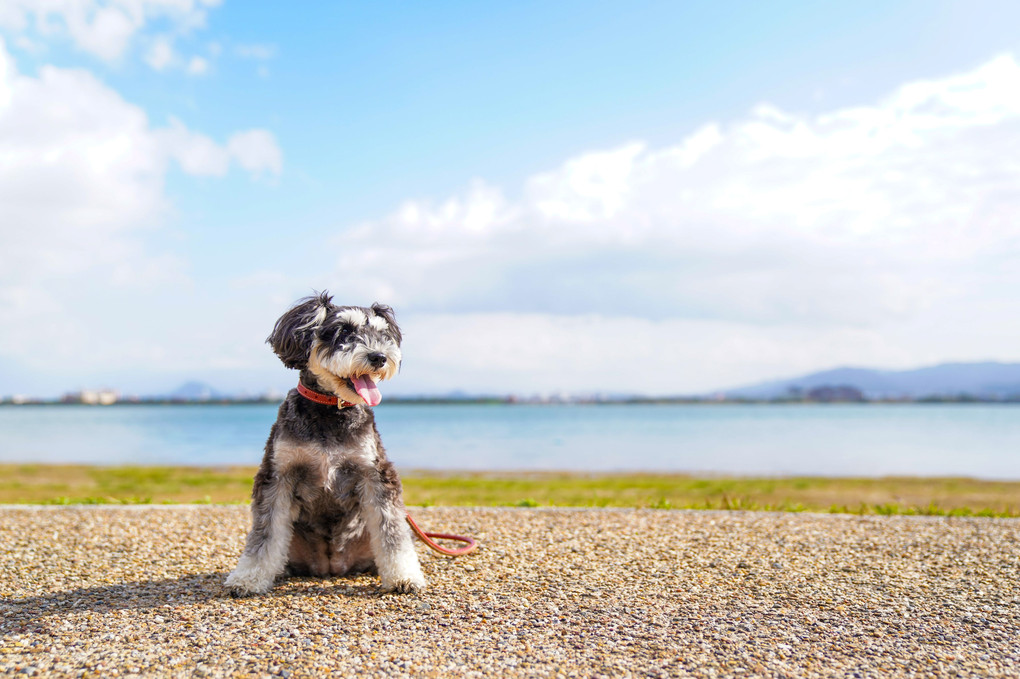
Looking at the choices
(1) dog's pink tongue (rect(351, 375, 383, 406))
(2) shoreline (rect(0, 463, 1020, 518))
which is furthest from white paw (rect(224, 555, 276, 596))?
(2) shoreline (rect(0, 463, 1020, 518))

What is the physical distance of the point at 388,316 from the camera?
19.4ft

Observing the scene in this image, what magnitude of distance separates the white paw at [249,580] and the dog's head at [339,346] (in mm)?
1698

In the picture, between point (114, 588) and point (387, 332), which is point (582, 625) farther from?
point (114, 588)

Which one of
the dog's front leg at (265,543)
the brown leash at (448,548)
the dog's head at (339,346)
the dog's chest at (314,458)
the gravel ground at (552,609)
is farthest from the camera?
the brown leash at (448,548)

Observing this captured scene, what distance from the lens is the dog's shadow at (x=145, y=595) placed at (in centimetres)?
572

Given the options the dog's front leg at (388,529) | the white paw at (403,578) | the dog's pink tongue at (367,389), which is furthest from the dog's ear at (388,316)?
the white paw at (403,578)

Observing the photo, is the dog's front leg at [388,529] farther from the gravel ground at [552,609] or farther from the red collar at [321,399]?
the red collar at [321,399]

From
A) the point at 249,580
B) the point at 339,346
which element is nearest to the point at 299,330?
the point at 339,346

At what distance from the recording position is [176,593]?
6148mm

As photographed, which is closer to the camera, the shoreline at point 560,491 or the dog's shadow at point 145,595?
the dog's shadow at point 145,595

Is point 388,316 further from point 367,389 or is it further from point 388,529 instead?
point 388,529

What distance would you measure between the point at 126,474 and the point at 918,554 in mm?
24623

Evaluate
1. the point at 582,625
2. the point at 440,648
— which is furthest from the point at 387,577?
the point at 582,625

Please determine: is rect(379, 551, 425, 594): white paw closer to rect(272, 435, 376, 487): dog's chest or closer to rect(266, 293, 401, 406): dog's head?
rect(272, 435, 376, 487): dog's chest
